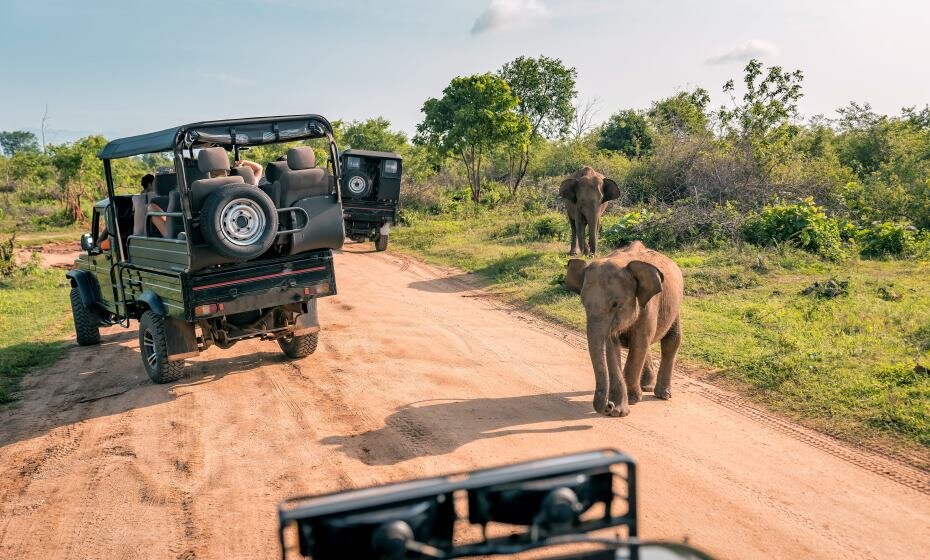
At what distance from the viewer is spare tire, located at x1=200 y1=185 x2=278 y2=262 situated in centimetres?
770

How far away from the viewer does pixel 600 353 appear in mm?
7051

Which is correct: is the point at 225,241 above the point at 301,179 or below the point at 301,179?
below

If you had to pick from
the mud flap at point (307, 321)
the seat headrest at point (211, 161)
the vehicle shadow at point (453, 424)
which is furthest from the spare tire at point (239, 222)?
the vehicle shadow at point (453, 424)

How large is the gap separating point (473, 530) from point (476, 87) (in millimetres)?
22413

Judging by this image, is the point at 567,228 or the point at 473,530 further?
the point at 567,228

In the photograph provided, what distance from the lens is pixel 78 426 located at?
7.90m

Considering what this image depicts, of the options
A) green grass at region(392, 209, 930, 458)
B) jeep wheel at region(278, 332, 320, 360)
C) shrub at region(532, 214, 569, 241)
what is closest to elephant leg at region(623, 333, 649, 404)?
green grass at region(392, 209, 930, 458)

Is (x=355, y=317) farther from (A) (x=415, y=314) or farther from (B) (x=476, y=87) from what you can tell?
(B) (x=476, y=87)

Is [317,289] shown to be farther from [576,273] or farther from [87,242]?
[87,242]

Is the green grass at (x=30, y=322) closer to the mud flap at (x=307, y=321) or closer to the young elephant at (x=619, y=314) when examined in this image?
the mud flap at (x=307, y=321)

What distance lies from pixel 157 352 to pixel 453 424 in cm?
403

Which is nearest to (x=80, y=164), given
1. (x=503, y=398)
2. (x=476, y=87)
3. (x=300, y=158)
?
(x=476, y=87)

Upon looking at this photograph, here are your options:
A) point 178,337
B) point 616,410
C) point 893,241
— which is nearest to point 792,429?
point 616,410

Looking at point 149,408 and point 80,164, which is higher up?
point 80,164
